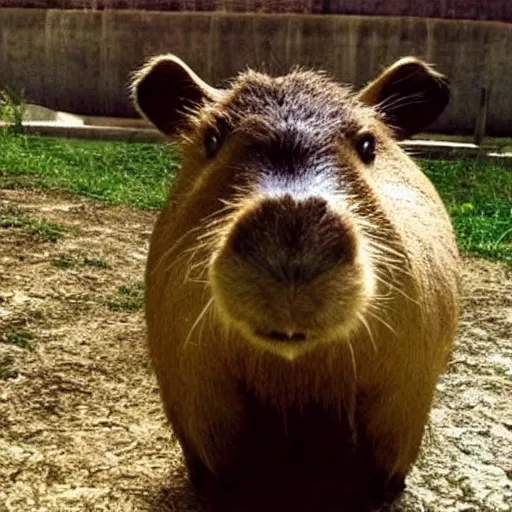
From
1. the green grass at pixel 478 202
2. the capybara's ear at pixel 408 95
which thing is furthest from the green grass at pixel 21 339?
the green grass at pixel 478 202

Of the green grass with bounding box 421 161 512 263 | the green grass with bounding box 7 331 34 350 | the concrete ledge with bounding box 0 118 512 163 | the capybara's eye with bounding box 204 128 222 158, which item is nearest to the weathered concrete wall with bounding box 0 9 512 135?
the concrete ledge with bounding box 0 118 512 163

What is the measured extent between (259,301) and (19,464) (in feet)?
5.14

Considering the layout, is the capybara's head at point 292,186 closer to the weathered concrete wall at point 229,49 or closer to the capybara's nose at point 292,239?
the capybara's nose at point 292,239

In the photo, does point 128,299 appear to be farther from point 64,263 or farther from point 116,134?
point 116,134

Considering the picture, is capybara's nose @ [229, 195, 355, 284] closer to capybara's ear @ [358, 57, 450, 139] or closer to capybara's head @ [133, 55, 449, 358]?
capybara's head @ [133, 55, 449, 358]

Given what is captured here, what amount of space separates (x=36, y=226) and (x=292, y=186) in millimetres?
4225

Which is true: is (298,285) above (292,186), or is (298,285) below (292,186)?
below

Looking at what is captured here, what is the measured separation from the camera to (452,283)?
3.15 m

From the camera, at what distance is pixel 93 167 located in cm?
900

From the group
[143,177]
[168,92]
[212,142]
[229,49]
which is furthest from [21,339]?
[229,49]

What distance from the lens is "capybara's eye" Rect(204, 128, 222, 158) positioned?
109 inches

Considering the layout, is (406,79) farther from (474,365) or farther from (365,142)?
(474,365)

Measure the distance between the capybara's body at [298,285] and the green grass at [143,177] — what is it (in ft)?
12.4

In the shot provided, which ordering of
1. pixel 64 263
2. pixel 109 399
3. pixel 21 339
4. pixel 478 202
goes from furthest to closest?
pixel 478 202 → pixel 64 263 → pixel 21 339 → pixel 109 399
